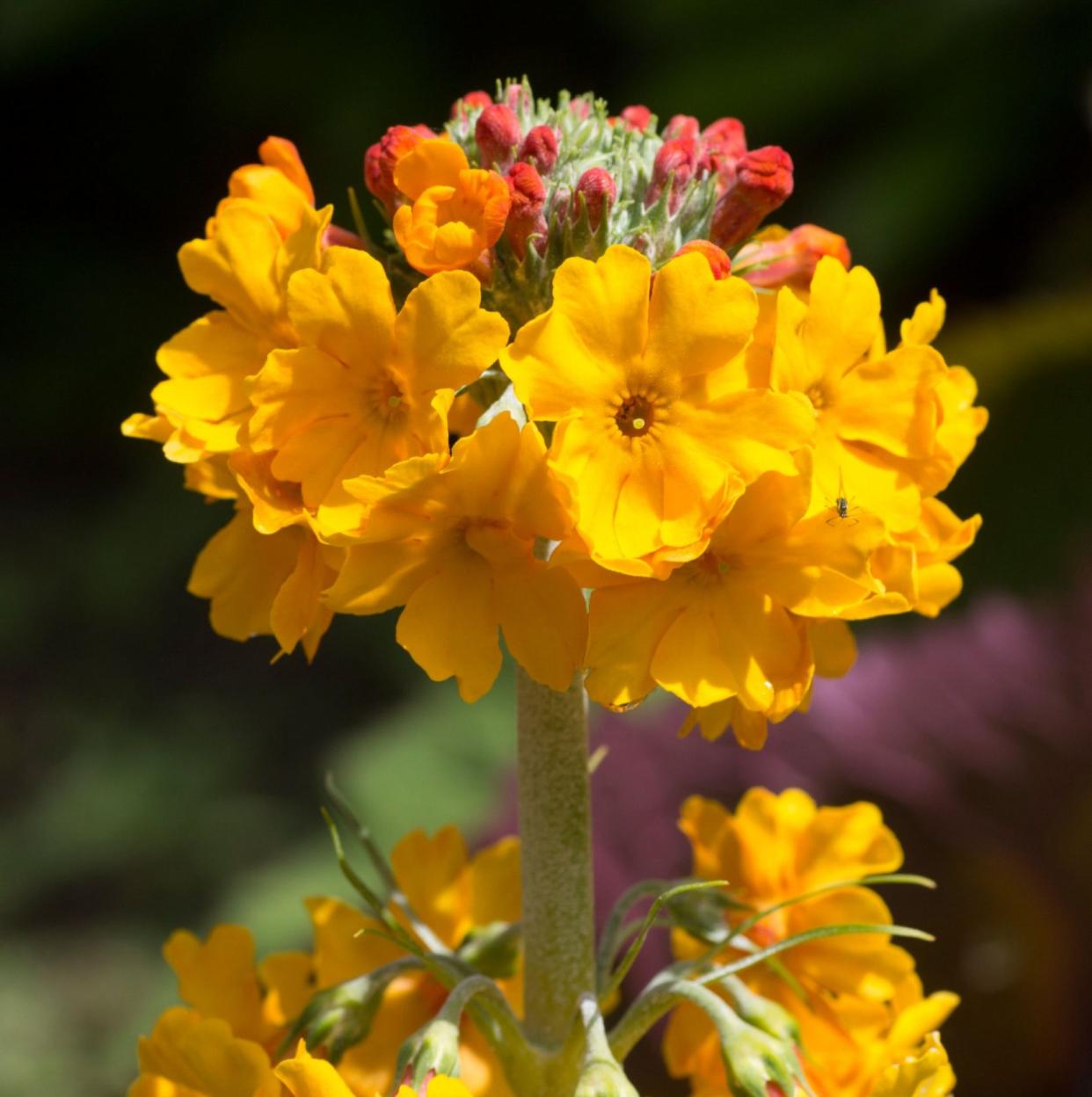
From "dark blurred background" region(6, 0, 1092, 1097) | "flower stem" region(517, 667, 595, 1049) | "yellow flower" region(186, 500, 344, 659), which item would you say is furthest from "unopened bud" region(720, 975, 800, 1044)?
"dark blurred background" region(6, 0, 1092, 1097)

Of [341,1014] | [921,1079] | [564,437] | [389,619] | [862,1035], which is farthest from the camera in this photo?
[389,619]

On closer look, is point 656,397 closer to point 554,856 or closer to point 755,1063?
point 554,856

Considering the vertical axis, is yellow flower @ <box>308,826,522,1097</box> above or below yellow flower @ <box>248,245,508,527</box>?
below

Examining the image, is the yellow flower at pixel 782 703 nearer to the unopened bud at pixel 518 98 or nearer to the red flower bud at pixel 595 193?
the red flower bud at pixel 595 193

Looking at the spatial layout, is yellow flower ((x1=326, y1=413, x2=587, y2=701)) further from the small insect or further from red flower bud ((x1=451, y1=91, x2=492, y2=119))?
red flower bud ((x1=451, y1=91, x2=492, y2=119))

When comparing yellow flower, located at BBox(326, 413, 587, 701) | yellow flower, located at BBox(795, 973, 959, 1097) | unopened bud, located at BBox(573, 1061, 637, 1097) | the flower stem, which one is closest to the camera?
yellow flower, located at BBox(326, 413, 587, 701)

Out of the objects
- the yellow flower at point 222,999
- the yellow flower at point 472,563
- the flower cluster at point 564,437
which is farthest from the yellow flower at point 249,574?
the yellow flower at point 222,999

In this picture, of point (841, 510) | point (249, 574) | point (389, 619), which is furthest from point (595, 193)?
point (389, 619)
